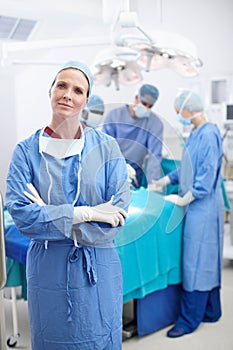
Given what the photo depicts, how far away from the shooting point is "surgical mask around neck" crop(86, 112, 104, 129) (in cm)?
172

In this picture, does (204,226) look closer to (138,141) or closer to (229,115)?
(138,141)

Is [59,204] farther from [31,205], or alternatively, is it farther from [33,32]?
[33,32]

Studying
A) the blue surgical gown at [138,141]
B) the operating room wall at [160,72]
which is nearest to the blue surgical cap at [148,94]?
the operating room wall at [160,72]

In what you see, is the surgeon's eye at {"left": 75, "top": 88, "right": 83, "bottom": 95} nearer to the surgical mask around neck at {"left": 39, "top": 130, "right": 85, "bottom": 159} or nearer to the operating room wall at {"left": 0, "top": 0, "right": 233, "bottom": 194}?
the surgical mask around neck at {"left": 39, "top": 130, "right": 85, "bottom": 159}

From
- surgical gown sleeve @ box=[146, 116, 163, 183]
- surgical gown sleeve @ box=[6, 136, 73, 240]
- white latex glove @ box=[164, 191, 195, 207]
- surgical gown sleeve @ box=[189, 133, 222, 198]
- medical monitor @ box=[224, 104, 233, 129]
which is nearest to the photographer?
surgical gown sleeve @ box=[6, 136, 73, 240]

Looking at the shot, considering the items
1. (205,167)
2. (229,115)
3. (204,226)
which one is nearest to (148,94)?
(205,167)

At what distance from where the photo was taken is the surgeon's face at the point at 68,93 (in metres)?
1.41

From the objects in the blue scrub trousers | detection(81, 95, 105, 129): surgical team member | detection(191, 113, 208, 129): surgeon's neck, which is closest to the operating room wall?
detection(191, 113, 208, 129): surgeon's neck

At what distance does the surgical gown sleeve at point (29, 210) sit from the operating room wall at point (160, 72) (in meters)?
0.76

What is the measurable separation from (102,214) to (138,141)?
547 mm

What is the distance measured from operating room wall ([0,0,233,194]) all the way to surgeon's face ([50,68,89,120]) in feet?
2.64

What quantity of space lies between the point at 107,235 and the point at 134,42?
4.22ft

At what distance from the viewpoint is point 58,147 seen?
1460 mm

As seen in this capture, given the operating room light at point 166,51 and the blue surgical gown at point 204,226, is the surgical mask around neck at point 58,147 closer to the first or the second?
the operating room light at point 166,51
